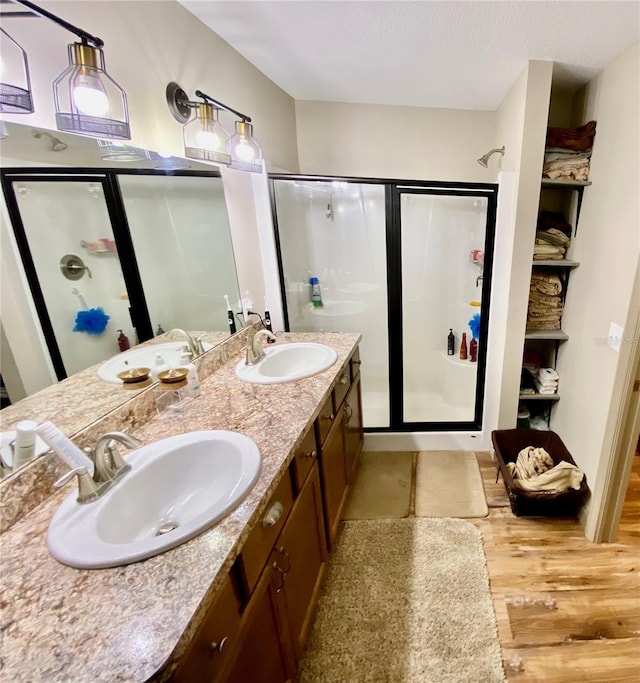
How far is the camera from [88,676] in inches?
18.8

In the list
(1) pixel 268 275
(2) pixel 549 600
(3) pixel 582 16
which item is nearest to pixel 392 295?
(1) pixel 268 275

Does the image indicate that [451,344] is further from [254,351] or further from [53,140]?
[53,140]

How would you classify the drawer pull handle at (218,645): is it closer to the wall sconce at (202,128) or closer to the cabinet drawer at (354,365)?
the cabinet drawer at (354,365)

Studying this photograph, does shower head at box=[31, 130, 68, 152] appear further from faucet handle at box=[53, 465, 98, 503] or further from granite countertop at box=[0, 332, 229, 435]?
faucet handle at box=[53, 465, 98, 503]

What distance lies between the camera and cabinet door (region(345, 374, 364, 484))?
182 cm

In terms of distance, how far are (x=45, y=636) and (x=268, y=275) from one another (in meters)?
1.76

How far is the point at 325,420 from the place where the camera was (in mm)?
1415

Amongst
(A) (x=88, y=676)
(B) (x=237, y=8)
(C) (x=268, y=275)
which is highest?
(B) (x=237, y=8)

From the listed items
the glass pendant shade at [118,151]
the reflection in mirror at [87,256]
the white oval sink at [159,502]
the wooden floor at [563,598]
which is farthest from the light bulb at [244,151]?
the wooden floor at [563,598]

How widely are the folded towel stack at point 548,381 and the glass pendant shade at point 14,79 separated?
8.35ft

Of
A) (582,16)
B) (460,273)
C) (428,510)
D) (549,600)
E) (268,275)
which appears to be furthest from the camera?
(460,273)

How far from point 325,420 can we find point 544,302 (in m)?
1.53

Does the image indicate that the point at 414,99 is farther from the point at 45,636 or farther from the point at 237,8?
the point at 45,636

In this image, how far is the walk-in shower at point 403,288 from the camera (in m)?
2.40
